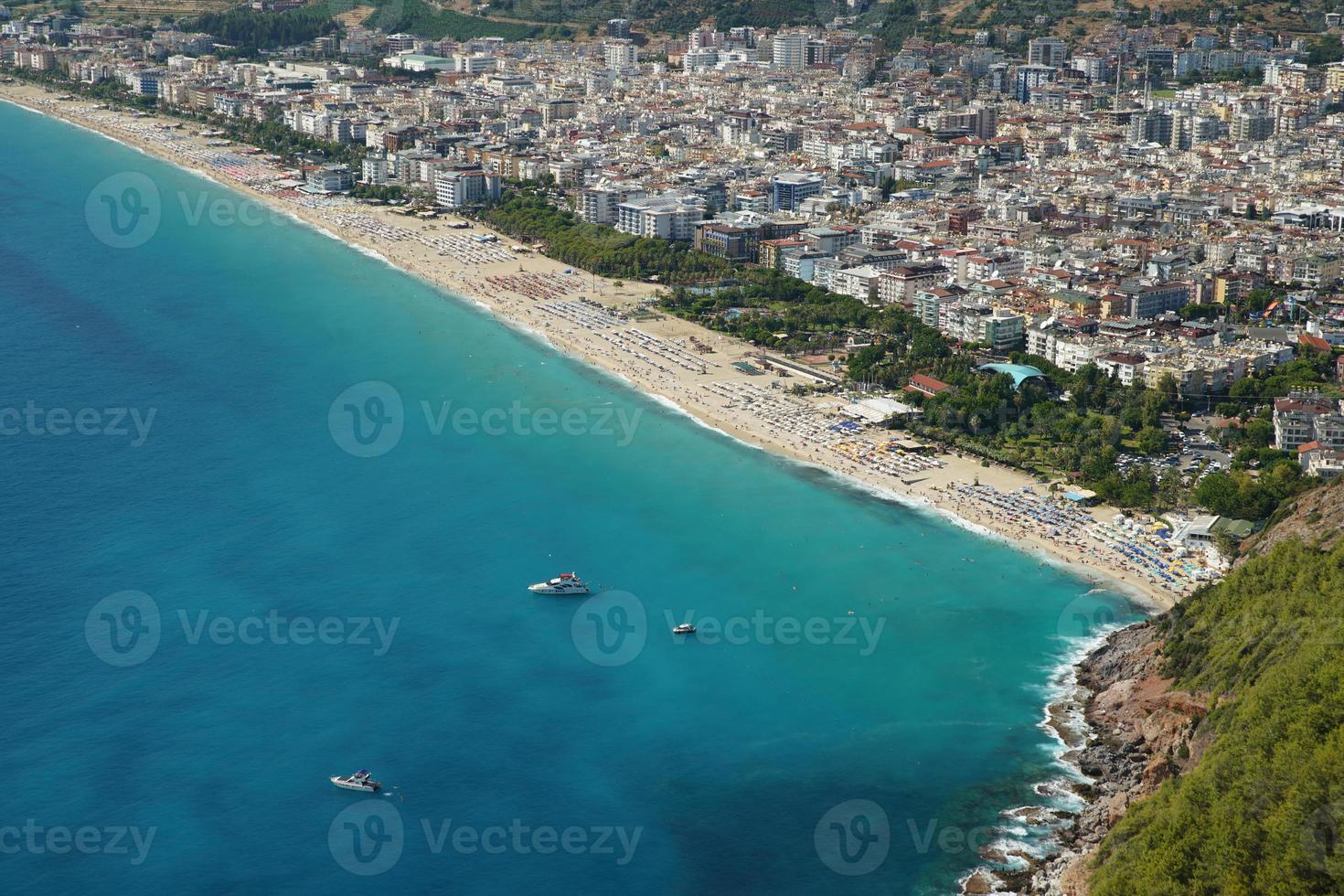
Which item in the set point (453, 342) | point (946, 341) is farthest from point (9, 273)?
point (946, 341)

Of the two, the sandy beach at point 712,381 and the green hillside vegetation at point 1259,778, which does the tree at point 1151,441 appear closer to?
the sandy beach at point 712,381

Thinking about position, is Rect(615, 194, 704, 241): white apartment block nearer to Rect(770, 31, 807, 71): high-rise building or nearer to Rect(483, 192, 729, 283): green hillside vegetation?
Rect(483, 192, 729, 283): green hillside vegetation

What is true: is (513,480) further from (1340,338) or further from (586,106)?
(586,106)

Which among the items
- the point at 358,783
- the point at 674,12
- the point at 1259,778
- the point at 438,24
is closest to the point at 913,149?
the point at 674,12

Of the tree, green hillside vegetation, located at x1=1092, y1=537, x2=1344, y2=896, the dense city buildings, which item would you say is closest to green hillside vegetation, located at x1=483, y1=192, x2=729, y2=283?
the dense city buildings

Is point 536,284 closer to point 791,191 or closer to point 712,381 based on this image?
point 712,381

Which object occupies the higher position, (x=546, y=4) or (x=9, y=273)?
(x=546, y=4)

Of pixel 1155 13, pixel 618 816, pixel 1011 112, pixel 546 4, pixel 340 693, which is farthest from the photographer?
pixel 546 4
